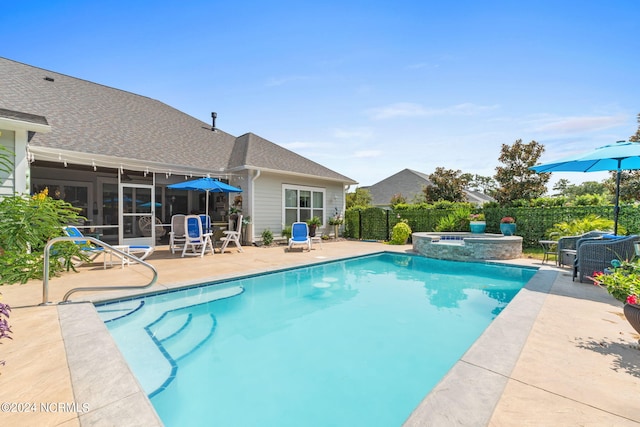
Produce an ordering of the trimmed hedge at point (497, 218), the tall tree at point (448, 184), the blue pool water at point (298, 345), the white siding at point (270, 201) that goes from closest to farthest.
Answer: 1. the blue pool water at point (298, 345)
2. the trimmed hedge at point (497, 218)
3. the white siding at point (270, 201)
4. the tall tree at point (448, 184)

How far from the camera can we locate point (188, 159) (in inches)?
449

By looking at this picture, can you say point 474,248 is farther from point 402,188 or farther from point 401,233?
point 402,188

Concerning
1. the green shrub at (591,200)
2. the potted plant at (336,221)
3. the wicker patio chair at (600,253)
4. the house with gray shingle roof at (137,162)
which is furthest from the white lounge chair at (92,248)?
the green shrub at (591,200)

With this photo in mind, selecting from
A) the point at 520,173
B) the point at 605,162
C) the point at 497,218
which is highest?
the point at 520,173

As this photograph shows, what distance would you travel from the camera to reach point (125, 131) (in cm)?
1085

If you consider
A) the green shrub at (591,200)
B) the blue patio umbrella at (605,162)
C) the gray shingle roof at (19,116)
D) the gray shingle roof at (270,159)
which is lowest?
the green shrub at (591,200)

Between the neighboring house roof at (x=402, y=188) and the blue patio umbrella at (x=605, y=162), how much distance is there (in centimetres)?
1898

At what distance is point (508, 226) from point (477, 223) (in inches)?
43.4

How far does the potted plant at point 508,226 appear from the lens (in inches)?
428

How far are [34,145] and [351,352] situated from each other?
32.3 feet

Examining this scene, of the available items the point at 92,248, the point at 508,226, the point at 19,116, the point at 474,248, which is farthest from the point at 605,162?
the point at 19,116

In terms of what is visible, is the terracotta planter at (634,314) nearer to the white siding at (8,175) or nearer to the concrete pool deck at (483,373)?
the concrete pool deck at (483,373)

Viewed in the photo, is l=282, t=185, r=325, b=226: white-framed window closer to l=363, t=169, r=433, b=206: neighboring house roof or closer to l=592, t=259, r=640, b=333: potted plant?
l=592, t=259, r=640, b=333: potted plant

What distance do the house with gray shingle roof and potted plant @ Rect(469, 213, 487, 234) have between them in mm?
6472
